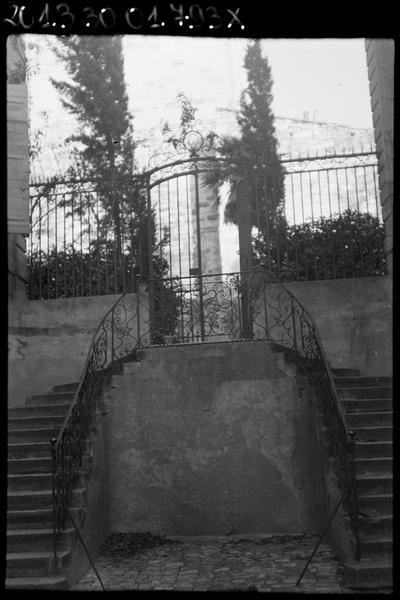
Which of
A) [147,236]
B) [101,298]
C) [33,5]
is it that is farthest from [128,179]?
[33,5]

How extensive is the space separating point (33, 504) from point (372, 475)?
3318 mm

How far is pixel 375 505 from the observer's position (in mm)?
6211

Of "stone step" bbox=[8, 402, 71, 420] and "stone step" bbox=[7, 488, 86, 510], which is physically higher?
"stone step" bbox=[8, 402, 71, 420]

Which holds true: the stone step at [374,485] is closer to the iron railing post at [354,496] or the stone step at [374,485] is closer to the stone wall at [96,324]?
the iron railing post at [354,496]

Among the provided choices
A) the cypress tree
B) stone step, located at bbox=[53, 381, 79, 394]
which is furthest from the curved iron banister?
the cypress tree

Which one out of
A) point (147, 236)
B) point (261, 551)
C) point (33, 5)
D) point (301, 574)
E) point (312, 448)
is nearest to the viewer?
point (33, 5)

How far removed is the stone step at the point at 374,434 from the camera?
23.4 ft

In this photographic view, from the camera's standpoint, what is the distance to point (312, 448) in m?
A: 7.99

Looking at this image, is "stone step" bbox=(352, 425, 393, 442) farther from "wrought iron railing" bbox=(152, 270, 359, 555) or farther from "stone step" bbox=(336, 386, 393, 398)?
"stone step" bbox=(336, 386, 393, 398)

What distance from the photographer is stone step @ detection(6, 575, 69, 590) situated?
18.4 ft

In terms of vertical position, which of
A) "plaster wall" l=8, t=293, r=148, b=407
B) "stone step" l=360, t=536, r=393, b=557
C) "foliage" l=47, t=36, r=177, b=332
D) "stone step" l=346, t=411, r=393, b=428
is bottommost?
"stone step" l=360, t=536, r=393, b=557

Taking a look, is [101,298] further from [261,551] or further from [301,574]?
[301,574]

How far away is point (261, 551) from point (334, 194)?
9.11 meters

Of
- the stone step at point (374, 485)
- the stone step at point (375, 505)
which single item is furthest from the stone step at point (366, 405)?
the stone step at point (375, 505)
